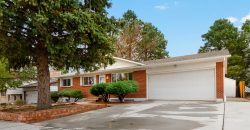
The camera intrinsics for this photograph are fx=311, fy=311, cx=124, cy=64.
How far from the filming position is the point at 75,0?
15000mm

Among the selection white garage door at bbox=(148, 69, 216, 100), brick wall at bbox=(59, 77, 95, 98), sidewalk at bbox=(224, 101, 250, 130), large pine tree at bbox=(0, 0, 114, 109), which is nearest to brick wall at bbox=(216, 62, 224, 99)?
white garage door at bbox=(148, 69, 216, 100)

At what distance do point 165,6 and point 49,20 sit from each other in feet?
64.1

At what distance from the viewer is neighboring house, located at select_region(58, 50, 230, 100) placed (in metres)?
20.3

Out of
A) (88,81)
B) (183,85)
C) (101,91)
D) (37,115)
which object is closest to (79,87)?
(88,81)

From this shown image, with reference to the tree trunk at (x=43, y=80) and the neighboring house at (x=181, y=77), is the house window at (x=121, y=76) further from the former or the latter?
the tree trunk at (x=43, y=80)

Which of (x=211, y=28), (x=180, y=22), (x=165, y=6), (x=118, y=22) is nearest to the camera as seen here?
(x=118, y=22)

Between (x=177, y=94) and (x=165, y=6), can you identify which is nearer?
(x=177, y=94)

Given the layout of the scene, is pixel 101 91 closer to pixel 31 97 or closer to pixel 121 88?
pixel 121 88

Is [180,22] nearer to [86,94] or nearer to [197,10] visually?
[197,10]

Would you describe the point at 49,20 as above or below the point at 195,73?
above

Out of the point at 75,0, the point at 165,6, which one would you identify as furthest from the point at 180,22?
the point at 75,0

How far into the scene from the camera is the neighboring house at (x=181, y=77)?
20297 millimetres

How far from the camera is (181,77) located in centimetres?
2244

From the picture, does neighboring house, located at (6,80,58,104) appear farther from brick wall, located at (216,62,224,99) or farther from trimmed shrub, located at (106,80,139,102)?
brick wall, located at (216,62,224,99)
